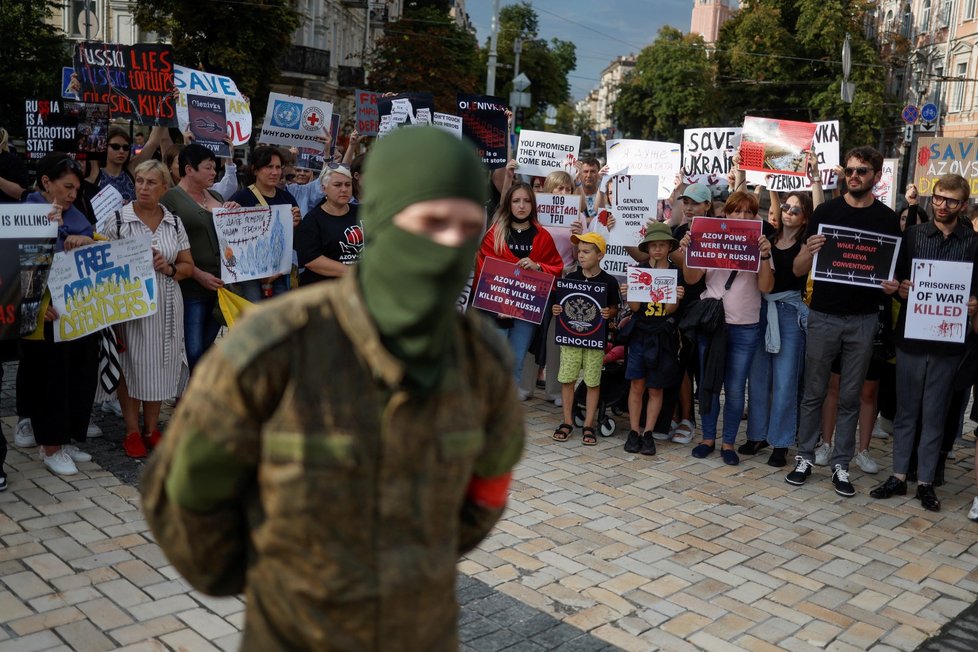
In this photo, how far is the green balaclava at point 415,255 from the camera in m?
1.82

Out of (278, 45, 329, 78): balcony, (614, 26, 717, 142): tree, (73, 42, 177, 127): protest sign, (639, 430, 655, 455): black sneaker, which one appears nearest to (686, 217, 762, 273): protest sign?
(639, 430, 655, 455): black sneaker

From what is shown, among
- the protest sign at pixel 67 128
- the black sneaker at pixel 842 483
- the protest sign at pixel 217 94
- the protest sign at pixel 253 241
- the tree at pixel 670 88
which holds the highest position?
the tree at pixel 670 88

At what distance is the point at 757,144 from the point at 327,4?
48.1m

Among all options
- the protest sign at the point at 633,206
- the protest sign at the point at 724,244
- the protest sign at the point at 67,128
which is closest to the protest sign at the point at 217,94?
→ the protest sign at the point at 67,128

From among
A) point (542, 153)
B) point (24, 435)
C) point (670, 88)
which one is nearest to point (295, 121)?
point (542, 153)

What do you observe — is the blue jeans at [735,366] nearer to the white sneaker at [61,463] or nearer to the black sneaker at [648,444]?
the black sneaker at [648,444]

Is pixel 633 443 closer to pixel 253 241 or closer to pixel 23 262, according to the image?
pixel 253 241

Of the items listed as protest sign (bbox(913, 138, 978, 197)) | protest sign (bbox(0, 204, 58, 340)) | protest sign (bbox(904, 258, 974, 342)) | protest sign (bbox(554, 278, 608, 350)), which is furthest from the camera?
protest sign (bbox(913, 138, 978, 197))

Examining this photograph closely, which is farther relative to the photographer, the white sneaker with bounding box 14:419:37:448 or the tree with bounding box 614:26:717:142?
the tree with bounding box 614:26:717:142

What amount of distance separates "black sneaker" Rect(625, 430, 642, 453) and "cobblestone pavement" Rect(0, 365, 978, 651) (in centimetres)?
43

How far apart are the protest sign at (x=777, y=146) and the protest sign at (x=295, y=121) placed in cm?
488

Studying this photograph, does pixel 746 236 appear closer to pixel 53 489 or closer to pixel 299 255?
pixel 299 255

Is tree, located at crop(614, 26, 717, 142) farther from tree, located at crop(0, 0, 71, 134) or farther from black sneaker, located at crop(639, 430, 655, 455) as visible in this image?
black sneaker, located at crop(639, 430, 655, 455)

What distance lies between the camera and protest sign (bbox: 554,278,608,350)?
8.20 meters
